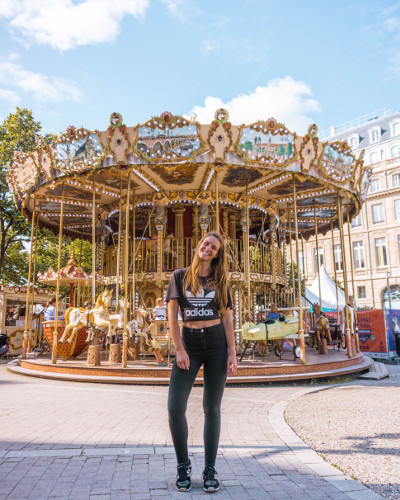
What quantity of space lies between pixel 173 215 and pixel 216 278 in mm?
12706

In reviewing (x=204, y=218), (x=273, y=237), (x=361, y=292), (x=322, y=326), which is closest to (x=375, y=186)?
(x=361, y=292)

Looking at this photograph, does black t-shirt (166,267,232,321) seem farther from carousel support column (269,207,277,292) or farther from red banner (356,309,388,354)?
red banner (356,309,388,354)

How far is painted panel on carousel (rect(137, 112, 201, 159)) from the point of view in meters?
11.4

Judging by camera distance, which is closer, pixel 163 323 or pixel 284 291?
pixel 163 323

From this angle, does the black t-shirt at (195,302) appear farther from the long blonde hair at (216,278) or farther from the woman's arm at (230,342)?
the woman's arm at (230,342)

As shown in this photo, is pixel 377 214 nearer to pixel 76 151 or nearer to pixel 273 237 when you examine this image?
pixel 273 237

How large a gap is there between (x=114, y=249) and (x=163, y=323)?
6.76 meters

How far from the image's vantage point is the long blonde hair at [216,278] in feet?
11.8

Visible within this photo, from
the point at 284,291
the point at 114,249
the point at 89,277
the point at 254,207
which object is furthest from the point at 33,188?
the point at 284,291

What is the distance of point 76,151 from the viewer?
1200 centimetres

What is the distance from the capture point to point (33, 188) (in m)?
13.6

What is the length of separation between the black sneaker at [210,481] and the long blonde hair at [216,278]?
4.12 feet

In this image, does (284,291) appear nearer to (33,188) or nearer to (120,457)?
(33,188)

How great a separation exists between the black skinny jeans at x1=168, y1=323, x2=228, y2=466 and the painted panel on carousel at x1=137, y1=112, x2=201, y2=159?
872cm
